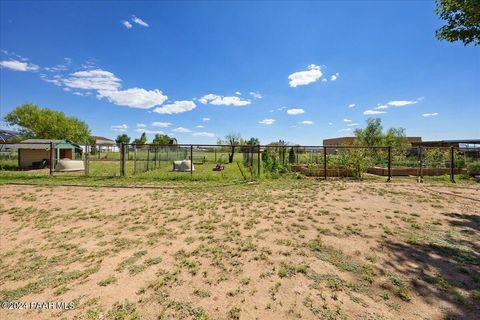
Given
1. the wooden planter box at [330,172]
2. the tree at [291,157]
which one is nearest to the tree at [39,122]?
the tree at [291,157]

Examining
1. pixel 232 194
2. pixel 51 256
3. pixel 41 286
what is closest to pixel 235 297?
pixel 41 286

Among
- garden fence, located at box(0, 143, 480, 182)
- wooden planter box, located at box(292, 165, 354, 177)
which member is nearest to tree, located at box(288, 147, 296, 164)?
garden fence, located at box(0, 143, 480, 182)

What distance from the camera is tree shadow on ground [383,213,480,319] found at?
8.38 ft

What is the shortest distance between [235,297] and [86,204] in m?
6.44

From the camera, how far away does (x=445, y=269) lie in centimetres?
324

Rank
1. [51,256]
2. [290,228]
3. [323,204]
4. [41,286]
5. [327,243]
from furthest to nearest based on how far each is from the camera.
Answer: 1. [323,204]
2. [290,228]
3. [327,243]
4. [51,256]
5. [41,286]

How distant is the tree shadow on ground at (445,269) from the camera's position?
101 inches

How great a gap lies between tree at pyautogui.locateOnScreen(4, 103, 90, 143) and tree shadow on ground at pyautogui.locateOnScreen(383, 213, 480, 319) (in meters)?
47.0

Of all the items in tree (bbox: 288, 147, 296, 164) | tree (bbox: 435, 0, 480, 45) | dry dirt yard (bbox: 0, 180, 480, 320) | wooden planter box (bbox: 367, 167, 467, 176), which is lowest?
dry dirt yard (bbox: 0, 180, 480, 320)

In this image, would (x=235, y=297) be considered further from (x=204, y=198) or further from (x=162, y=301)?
(x=204, y=198)

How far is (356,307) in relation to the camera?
8.17 feet

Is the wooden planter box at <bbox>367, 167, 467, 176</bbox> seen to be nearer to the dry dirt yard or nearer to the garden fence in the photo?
the garden fence

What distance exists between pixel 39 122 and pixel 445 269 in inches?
1926

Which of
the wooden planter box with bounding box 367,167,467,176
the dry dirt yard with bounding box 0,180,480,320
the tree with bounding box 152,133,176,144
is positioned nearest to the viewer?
the dry dirt yard with bounding box 0,180,480,320
